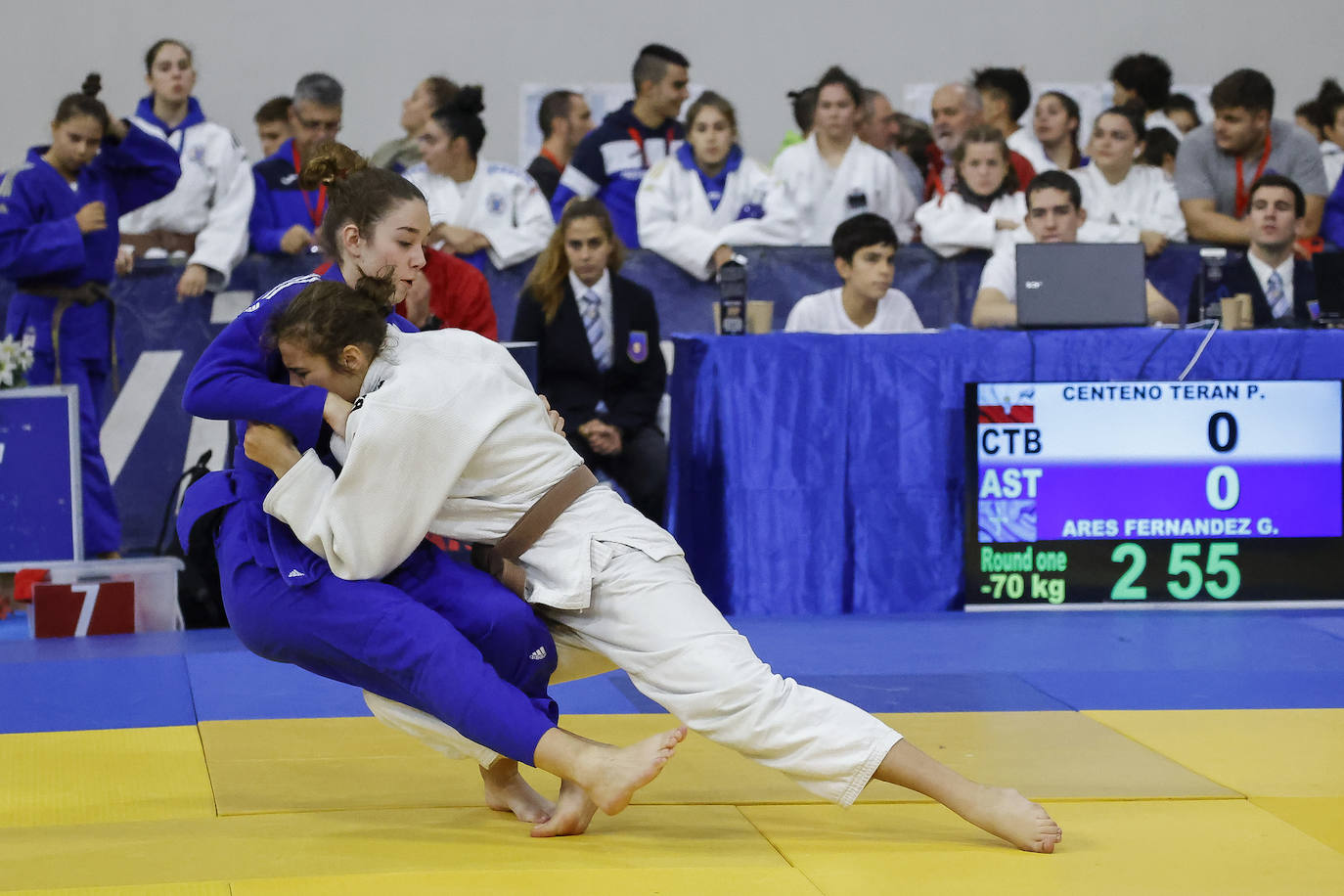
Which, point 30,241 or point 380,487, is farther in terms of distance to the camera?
point 30,241

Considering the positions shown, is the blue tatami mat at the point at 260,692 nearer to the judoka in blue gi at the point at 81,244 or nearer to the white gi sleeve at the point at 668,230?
the judoka in blue gi at the point at 81,244

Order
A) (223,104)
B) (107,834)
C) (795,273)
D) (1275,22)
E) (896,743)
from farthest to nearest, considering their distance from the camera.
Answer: (1275,22) → (223,104) → (795,273) → (107,834) → (896,743)

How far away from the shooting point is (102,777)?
347cm

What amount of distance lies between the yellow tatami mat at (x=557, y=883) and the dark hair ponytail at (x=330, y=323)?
912 millimetres

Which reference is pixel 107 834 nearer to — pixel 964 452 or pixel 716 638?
pixel 716 638

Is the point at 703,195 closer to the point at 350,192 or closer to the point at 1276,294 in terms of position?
the point at 1276,294

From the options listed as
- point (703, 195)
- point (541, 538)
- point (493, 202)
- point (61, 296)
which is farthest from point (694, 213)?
point (541, 538)

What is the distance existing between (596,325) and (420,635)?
360 centimetres

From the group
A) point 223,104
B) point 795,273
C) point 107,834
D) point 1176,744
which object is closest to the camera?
point 107,834

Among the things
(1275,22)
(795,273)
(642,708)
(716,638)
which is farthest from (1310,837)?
(1275,22)

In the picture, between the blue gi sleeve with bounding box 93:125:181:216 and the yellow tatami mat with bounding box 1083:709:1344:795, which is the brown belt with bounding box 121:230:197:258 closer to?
the blue gi sleeve with bounding box 93:125:181:216

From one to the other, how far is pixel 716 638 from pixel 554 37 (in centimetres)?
805

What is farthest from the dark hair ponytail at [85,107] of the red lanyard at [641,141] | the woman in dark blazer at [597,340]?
the red lanyard at [641,141]

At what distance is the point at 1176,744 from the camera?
369 cm
